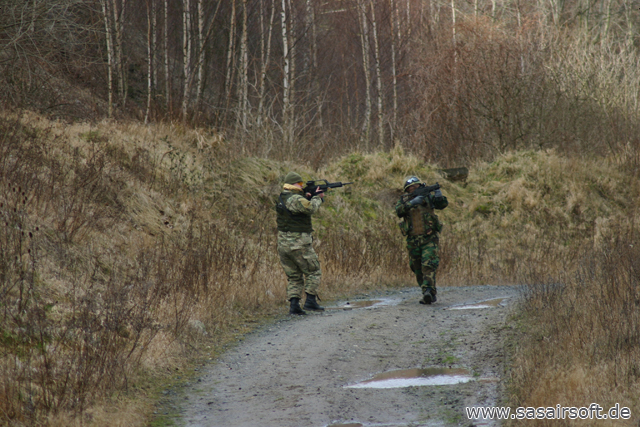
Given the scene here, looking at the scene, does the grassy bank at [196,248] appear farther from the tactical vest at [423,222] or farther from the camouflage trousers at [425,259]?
the tactical vest at [423,222]

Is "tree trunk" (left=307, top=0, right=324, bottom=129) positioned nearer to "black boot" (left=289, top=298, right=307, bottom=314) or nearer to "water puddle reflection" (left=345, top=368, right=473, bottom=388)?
"black boot" (left=289, top=298, right=307, bottom=314)

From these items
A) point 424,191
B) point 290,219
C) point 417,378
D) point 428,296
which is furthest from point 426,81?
point 417,378

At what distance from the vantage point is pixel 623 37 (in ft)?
98.6

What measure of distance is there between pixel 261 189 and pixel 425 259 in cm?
788

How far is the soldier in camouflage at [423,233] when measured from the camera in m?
10.8

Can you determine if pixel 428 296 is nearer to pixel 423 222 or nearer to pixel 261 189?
pixel 423 222

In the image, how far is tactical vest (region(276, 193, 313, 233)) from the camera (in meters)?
10.2

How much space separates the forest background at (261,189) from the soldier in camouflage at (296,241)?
65 cm

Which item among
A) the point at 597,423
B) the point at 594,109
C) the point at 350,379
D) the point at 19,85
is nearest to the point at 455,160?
the point at 594,109

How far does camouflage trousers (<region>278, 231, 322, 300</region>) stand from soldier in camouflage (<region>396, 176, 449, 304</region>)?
176 centimetres

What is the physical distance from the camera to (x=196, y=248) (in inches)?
446

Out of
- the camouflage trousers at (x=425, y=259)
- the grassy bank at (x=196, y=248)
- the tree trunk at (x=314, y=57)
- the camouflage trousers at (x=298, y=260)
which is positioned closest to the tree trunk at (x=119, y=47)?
the grassy bank at (x=196, y=248)

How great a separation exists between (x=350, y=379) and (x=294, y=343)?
5.57 feet

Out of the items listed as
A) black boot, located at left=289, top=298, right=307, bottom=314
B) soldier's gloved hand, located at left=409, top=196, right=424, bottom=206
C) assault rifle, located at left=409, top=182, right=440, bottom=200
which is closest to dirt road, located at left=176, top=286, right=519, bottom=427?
black boot, located at left=289, top=298, right=307, bottom=314
